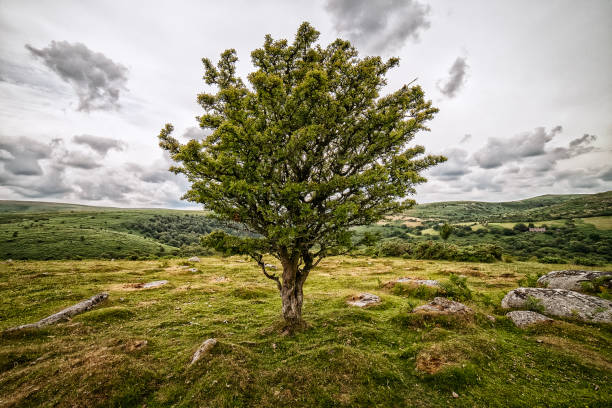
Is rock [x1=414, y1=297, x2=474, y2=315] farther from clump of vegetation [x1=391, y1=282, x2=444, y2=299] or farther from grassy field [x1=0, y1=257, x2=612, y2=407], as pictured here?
clump of vegetation [x1=391, y1=282, x2=444, y2=299]

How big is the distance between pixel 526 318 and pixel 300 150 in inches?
787

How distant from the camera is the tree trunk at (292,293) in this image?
15555 millimetres

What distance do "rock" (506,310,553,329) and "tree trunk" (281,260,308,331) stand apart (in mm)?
15632

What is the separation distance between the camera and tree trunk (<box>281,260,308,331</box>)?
15.6m

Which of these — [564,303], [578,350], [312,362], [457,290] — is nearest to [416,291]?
[457,290]

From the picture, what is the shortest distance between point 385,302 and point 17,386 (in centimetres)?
2400

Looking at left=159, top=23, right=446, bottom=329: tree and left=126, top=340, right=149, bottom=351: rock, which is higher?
left=159, top=23, right=446, bottom=329: tree

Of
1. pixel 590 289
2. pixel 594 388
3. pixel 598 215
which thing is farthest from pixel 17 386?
pixel 598 215

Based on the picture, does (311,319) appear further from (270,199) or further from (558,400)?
(558,400)

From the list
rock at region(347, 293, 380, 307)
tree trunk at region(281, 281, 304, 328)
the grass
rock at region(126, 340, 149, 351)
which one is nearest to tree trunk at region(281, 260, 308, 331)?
tree trunk at region(281, 281, 304, 328)

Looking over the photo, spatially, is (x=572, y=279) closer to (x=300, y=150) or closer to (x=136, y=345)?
(x=300, y=150)

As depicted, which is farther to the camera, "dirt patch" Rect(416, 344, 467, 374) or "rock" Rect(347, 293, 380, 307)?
"rock" Rect(347, 293, 380, 307)

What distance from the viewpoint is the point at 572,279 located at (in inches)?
872

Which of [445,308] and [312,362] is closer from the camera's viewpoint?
[312,362]
